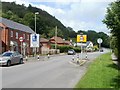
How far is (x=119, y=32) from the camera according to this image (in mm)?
23859

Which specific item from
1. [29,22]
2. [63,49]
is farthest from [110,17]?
[29,22]

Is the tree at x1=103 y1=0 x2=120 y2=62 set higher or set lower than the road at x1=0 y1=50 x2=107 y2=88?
higher

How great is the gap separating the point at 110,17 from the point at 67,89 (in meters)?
11.9

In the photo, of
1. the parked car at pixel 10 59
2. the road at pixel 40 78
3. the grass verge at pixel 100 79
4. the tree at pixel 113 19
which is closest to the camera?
the grass verge at pixel 100 79

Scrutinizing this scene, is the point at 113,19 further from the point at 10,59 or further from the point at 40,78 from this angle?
the point at 10,59

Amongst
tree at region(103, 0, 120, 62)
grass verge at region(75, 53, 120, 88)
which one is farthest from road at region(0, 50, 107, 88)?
tree at region(103, 0, 120, 62)

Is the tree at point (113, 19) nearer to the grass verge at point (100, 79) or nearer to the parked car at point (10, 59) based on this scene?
the grass verge at point (100, 79)

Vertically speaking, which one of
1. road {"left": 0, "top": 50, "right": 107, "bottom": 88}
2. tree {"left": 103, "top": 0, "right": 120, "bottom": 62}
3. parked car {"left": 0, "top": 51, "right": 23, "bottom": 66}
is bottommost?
road {"left": 0, "top": 50, "right": 107, "bottom": 88}

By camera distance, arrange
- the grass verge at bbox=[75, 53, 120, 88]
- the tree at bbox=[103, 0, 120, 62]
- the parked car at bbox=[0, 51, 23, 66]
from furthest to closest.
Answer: the parked car at bbox=[0, 51, 23, 66], the tree at bbox=[103, 0, 120, 62], the grass verge at bbox=[75, 53, 120, 88]

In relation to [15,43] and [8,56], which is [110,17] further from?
[15,43]

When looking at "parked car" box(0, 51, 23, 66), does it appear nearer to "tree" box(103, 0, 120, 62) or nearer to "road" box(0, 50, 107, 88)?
"road" box(0, 50, 107, 88)

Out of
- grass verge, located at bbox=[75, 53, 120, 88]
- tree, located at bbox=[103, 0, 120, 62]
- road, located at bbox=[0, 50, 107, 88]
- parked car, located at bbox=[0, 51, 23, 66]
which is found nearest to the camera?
grass verge, located at bbox=[75, 53, 120, 88]

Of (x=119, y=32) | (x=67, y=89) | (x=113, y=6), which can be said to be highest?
(x=113, y=6)

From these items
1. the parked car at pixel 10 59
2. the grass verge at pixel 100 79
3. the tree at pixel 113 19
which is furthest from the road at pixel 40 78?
the parked car at pixel 10 59
